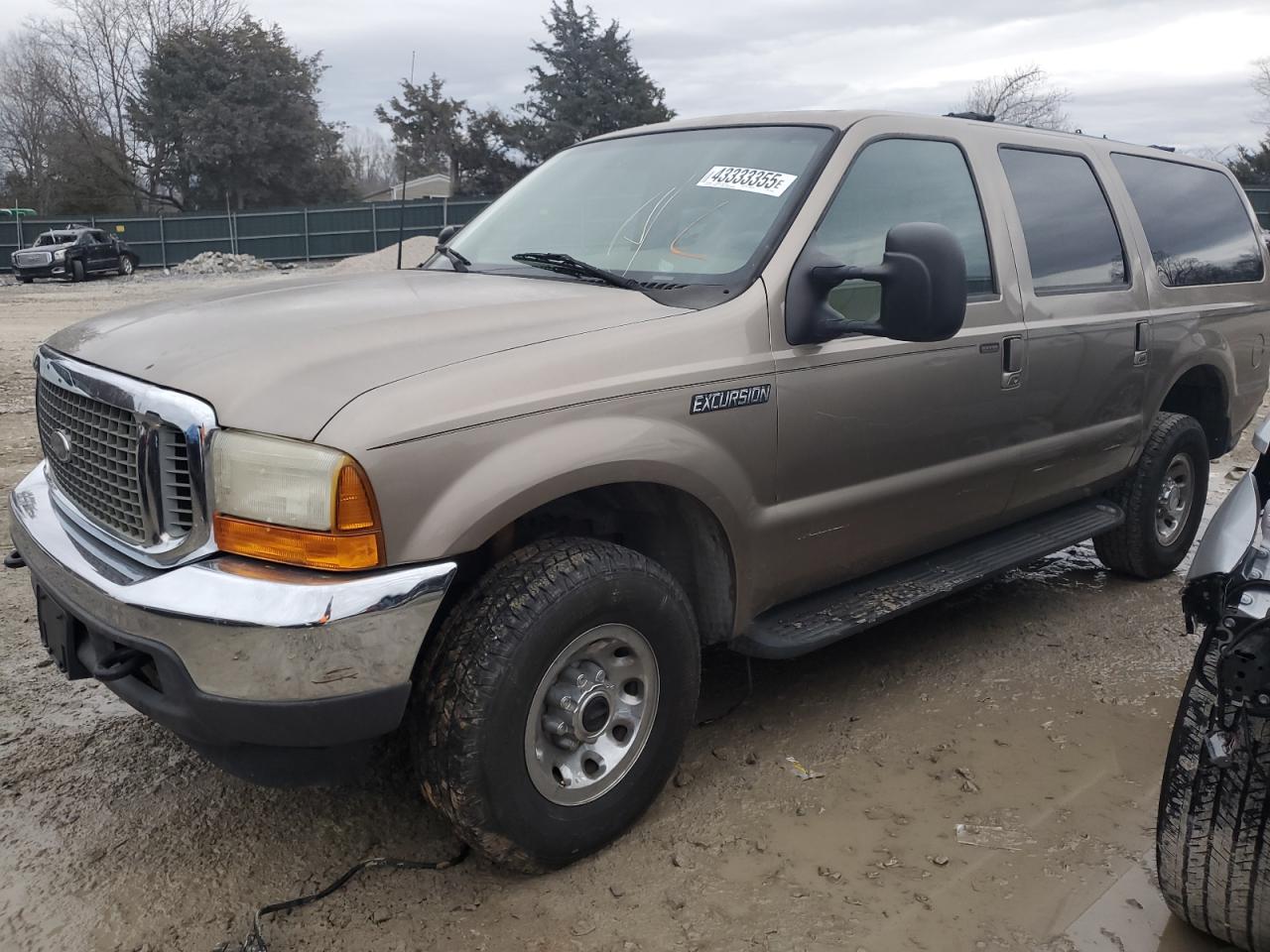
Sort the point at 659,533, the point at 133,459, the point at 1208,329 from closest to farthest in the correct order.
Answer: the point at 133,459 → the point at 659,533 → the point at 1208,329

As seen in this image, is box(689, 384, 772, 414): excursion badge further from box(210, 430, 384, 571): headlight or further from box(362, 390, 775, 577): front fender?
box(210, 430, 384, 571): headlight

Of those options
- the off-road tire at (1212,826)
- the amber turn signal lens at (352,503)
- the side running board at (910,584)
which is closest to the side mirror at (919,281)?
the side running board at (910,584)

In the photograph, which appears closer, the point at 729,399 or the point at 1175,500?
the point at 729,399

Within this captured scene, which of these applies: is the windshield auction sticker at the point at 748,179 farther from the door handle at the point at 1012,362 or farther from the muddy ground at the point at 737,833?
the muddy ground at the point at 737,833

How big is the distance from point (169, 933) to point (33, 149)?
57391 millimetres

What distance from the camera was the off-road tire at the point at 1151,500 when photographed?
473 cm

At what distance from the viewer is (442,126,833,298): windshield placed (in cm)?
315

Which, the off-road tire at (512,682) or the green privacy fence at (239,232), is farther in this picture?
the green privacy fence at (239,232)

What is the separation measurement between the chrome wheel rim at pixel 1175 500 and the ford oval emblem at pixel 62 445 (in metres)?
4.43

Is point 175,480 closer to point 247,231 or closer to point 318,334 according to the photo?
point 318,334

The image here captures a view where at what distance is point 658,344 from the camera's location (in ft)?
9.04

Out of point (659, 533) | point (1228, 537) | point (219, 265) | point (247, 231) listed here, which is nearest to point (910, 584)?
point (659, 533)

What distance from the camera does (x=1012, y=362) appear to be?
12.3ft

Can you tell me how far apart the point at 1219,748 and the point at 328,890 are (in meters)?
2.09
